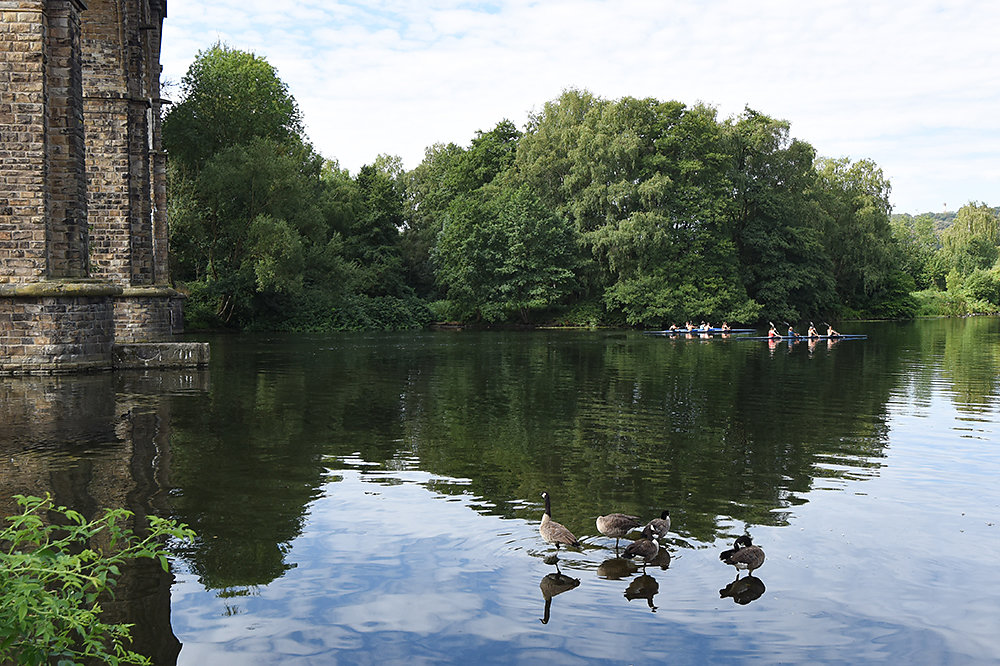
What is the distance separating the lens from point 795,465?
32.5ft

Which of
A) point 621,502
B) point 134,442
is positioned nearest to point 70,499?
point 134,442

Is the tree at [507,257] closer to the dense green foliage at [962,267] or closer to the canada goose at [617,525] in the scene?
the dense green foliage at [962,267]

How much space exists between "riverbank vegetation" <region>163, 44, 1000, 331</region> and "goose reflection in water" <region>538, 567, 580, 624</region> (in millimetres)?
38374

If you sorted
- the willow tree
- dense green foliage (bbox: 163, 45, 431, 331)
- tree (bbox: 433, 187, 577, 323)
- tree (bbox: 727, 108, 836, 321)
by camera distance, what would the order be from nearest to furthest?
dense green foliage (bbox: 163, 45, 431, 331) < the willow tree < tree (bbox: 433, 187, 577, 323) < tree (bbox: 727, 108, 836, 321)

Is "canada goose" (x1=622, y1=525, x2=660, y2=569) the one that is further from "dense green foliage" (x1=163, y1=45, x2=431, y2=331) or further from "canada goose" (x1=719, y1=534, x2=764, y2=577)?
"dense green foliage" (x1=163, y1=45, x2=431, y2=331)

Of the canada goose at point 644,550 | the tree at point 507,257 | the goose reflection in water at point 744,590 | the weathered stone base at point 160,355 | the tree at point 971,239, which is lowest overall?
the goose reflection in water at point 744,590

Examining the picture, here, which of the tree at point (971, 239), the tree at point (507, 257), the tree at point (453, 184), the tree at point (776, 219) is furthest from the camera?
the tree at point (971, 239)

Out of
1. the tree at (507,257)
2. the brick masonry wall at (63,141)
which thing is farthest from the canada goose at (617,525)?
the tree at (507,257)

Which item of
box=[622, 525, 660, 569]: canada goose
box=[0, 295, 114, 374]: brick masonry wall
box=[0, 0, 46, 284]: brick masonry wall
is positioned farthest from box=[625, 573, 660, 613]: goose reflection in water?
box=[0, 0, 46, 284]: brick masonry wall

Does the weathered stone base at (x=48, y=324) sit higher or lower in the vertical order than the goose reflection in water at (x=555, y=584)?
higher

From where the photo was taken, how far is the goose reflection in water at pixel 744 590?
5.50 meters

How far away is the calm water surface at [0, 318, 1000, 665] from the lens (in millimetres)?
4895

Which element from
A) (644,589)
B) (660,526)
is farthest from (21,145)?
(644,589)

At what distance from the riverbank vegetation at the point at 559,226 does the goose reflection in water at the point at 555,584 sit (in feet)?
126
